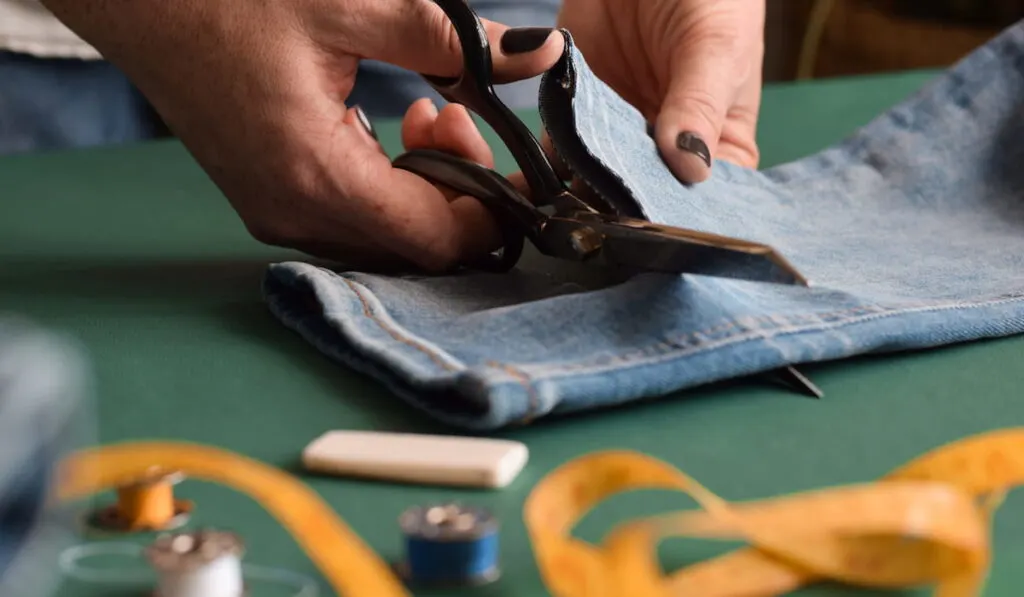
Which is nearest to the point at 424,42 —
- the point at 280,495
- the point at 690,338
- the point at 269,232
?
the point at 269,232

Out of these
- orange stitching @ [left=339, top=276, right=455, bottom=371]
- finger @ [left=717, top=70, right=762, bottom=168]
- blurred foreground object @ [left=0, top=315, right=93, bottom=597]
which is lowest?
finger @ [left=717, top=70, right=762, bottom=168]

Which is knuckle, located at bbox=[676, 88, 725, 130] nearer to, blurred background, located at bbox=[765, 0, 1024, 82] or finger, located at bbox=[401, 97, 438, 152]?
finger, located at bbox=[401, 97, 438, 152]

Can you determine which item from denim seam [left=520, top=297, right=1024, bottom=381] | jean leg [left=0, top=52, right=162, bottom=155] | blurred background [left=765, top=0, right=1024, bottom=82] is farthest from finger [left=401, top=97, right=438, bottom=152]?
blurred background [left=765, top=0, right=1024, bottom=82]

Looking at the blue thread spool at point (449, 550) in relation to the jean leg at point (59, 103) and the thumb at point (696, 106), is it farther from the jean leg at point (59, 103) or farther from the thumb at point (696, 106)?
the jean leg at point (59, 103)

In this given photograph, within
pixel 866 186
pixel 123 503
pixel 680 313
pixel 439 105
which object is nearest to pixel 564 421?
pixel 680 313

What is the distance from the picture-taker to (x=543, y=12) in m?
1.31

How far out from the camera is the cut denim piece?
1.73 feet

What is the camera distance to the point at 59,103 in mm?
1153

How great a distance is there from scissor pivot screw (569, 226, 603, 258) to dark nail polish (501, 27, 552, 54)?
11 centimetres

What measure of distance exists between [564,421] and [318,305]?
167 millimetres

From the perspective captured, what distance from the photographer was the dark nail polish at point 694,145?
28.1 inches

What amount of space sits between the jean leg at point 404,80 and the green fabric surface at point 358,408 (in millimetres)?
454

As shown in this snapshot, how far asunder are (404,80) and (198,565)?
0.95 m

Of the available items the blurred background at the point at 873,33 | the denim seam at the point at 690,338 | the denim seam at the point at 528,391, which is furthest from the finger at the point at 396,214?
the blurred background at the point at 873,33
